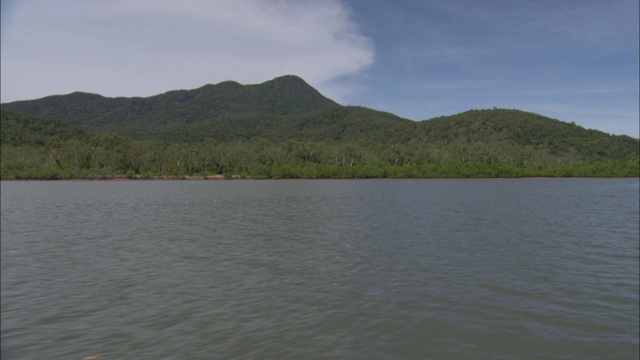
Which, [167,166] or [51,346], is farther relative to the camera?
[167,166]

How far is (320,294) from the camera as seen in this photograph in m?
16.5

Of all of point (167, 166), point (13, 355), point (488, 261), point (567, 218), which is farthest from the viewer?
point (167, 166)

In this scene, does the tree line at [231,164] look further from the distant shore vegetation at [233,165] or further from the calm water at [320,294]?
the calm water at [320,294]

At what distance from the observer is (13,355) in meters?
11.4

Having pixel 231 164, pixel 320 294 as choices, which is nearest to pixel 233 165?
pixel 231 164

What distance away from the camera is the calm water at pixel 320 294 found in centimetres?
1198

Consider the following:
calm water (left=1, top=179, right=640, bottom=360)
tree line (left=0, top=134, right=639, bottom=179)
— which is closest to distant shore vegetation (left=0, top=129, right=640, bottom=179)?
tree line (left=0, top=134, right=639, bottom=179)

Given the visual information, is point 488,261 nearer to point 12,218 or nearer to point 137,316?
point 137,316

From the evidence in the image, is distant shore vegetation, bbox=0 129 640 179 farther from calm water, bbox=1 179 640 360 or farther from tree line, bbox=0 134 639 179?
calm water, bbox=1 179 640 360

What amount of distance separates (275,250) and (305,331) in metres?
12.6

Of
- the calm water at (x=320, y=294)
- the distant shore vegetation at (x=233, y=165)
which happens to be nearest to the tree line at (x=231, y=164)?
the distant shore vegetation at (x=233, y=165)

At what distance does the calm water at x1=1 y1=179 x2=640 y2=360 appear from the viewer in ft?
39.3

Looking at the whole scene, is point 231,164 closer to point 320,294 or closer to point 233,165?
point 233,165

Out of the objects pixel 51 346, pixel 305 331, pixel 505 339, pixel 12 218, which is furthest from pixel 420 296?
pixel 12 218
